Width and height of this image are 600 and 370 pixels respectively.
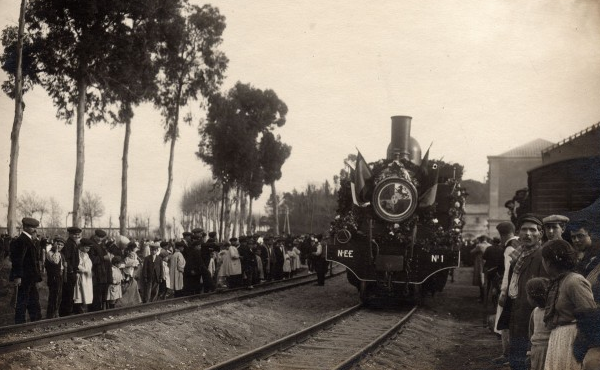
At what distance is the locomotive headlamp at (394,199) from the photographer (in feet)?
40.2

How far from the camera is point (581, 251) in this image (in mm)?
5637

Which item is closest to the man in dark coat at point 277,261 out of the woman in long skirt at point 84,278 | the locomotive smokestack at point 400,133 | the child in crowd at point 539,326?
the locomotive smokestack at point 400,133

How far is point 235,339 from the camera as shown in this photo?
9328mm

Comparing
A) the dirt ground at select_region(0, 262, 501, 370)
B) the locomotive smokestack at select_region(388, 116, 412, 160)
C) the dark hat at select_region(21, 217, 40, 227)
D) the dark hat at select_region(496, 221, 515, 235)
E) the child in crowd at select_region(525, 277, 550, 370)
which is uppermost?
the locomotive smokestack at select_region(388, 116, 412, 160)

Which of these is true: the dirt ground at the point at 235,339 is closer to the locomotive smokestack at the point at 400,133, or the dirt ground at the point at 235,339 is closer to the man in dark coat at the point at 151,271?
the man in dark coat at the point at 151,271

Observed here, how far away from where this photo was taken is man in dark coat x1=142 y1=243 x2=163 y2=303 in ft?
40.8

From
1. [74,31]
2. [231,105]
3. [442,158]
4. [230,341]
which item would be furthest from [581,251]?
[231,105]

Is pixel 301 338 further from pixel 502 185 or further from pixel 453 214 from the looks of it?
pixel 502 185

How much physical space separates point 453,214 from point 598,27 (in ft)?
22.3

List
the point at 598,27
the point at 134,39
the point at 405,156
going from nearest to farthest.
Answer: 1. the point at 598,27
2. the point at 405,156
3. the point at 134,39

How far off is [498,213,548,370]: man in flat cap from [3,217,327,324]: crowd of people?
6.73 metres

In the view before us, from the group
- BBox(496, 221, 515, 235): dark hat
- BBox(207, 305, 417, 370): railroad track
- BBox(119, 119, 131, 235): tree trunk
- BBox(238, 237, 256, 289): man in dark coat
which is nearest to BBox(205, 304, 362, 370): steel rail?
BBox(207, 305, 417, 370): railroad track

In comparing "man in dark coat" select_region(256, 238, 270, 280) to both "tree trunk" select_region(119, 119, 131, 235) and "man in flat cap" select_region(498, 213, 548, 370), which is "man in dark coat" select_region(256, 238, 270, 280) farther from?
"man in flat cap" select_region(498, 213, 548, 370)

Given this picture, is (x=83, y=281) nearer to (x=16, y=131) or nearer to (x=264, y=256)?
(x=16, y=131)
